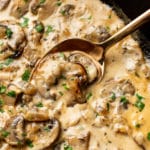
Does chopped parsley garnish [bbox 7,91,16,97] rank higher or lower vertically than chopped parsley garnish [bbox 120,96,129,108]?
higher

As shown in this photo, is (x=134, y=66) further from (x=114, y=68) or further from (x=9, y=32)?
(x=9, y=32)

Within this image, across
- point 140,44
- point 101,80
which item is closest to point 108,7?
point 140,44

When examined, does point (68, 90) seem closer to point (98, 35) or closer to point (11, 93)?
point (11, 93)

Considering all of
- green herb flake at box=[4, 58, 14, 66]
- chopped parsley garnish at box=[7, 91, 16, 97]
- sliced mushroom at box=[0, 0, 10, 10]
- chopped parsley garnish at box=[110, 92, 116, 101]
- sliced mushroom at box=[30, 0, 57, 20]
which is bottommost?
chopped parsley garnish at box=[110, 92, 116, 101]

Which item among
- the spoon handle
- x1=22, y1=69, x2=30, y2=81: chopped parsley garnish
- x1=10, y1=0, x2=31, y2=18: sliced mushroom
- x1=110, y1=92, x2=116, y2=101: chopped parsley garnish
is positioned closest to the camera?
the spoon handle

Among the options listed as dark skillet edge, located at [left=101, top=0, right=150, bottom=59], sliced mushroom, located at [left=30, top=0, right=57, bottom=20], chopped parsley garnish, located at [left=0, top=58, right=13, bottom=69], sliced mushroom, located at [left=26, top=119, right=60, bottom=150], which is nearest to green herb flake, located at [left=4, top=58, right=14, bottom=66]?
chopped parsley garnish, located at [left=0, top=58, right=13, bottom=69]

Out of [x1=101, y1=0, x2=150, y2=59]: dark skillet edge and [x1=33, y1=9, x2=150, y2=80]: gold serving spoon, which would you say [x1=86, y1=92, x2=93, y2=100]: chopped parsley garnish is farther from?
[x1=101, y1=0, x2=150, y2=59]: dark skillet edge

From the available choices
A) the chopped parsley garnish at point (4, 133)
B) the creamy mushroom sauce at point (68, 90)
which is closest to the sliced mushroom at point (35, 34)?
the creamy mushroom sauce at point (68, 90)
